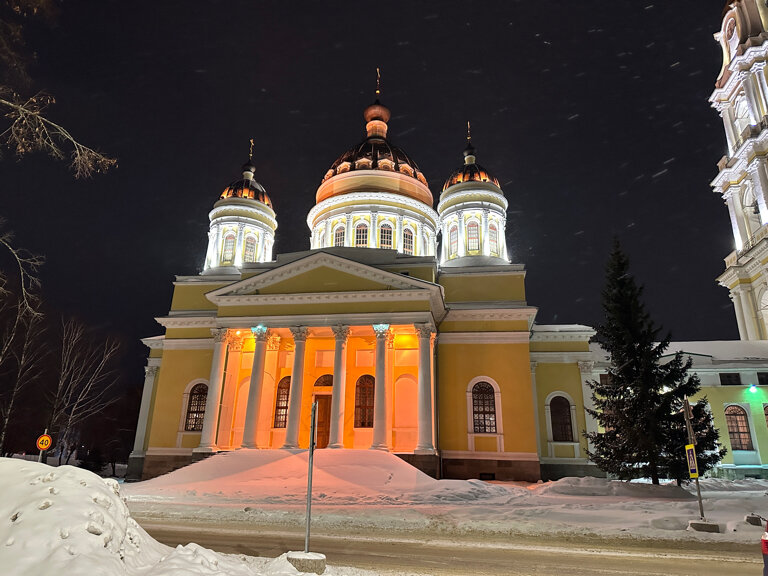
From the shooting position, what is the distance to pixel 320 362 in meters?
25.1

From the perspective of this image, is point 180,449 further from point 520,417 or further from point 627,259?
point 627,259

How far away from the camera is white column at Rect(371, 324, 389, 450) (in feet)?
67.1

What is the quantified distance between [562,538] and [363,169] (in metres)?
26.8

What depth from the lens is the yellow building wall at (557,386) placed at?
82.5 ft

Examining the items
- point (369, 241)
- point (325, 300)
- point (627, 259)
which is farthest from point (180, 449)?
point (627, 259)

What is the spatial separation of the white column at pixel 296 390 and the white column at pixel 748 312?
31271 millimetres

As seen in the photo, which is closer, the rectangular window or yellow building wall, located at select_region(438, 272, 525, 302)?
yellow building wall, located at select_region(438, 272, 525, 302)

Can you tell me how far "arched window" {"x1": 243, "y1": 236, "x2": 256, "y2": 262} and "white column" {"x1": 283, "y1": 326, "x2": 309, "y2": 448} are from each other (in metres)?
11.7

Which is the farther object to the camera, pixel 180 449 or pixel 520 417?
pixel 180 449

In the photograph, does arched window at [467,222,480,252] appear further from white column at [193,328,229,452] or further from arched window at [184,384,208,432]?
arched window at [184,384,208,432]

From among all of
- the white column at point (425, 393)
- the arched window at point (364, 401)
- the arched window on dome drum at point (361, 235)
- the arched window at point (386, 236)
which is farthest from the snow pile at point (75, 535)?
the arched window at point (386, 236)

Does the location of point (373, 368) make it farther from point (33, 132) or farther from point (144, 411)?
point (33, 132)

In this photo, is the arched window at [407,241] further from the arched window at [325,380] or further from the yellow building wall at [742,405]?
the yellow building wall at [742,405]

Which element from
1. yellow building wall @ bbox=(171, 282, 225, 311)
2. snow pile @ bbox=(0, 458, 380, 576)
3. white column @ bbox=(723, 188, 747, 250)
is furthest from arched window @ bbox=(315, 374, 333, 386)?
white column @ bbox=(723, 188, 747, 250)
